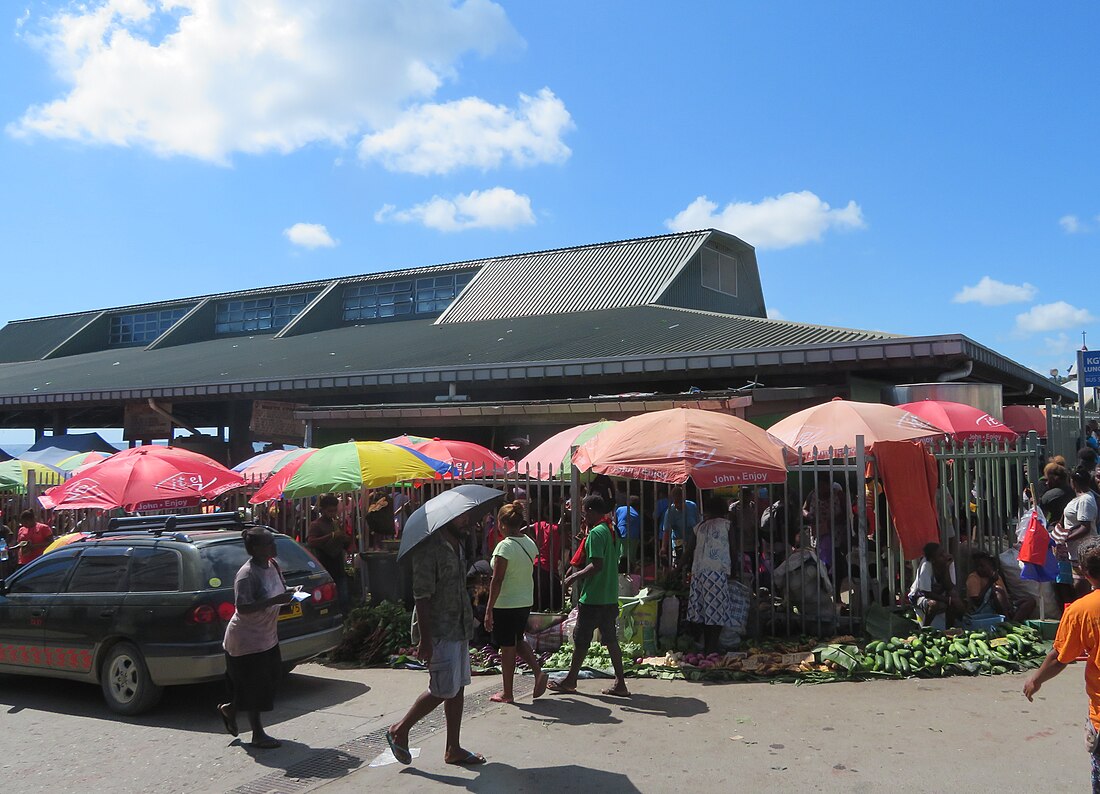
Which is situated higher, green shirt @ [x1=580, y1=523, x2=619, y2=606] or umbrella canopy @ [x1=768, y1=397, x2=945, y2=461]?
umbrella canopy @ [x1=768, y1=397, x2=945, y2=461]

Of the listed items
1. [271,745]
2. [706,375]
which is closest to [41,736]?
[271,745]

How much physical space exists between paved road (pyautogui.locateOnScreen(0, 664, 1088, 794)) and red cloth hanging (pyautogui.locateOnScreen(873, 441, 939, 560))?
1.65 meters

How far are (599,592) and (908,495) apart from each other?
11.4ft

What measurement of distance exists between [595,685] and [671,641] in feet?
3.71

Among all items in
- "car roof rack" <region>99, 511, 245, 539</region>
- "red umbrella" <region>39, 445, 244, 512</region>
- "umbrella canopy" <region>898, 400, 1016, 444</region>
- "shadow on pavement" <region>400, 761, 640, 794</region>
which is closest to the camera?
"shadow on pavement" <region>400, 761, 640, 794</region>

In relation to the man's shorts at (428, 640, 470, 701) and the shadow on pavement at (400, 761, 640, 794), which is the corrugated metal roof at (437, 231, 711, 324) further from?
Answer: the shadow on pavement at (400, 761, 640, 794)

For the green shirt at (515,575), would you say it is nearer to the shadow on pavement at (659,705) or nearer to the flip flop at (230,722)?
the shadow on pavement at (659,705)

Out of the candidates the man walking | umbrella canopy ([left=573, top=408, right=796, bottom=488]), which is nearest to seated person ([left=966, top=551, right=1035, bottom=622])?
umbrella canopy ([left=573, top=408, right=796, bottom=488])

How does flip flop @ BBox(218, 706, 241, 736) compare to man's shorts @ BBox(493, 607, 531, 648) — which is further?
man's shorts @ BBox(493, 607, 531, 648)

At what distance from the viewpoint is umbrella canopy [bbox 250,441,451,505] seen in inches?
387

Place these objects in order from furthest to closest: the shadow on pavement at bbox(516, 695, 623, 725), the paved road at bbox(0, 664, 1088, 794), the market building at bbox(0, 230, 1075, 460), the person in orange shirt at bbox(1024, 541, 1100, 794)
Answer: the market building at bbox(0, 230, 1075, 460)
the shadow on pavement at bbox(516, 695, 623, 725)
the paved road at bbox(0, 664, 1088, 794)
the person in orange shirt at bbox(1024, 541, 1100, 794)

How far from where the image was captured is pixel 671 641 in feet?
28.8

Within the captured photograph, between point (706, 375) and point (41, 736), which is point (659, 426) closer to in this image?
point (41, 736)

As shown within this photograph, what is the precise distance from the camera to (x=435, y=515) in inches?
236
